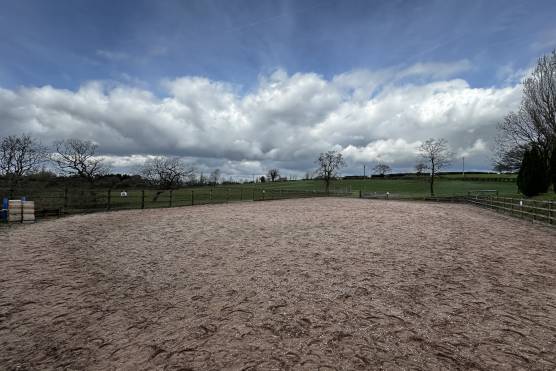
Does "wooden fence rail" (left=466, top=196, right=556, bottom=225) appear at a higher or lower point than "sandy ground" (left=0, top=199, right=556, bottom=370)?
higher

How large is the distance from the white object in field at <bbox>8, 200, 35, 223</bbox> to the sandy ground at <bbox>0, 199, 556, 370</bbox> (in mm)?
6631

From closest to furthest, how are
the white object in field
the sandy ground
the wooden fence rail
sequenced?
1. the sandy ground
2. the wooden fence rail
3. the white object in field

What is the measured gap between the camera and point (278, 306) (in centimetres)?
436

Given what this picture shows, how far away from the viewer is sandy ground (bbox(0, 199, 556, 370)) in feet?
10.2

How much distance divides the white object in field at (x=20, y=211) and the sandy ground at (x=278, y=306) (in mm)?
6631

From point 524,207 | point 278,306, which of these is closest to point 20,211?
point 278,306

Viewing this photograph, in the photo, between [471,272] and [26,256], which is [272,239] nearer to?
[471,272]

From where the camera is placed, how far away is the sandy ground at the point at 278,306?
312 cm

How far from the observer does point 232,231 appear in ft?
37.1

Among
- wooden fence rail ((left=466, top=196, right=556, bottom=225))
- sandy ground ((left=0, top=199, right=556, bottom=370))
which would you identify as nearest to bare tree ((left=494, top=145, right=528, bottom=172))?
wooden fence rail ((left=466, top=196, right=556, bottom=225))

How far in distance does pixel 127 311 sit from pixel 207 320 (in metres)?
1.41

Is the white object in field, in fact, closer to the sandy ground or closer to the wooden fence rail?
the sandy ground

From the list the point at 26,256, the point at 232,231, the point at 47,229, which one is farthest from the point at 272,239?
the point at 47,229

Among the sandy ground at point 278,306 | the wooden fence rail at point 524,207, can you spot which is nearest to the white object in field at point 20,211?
the sandy ground at point 278,306
